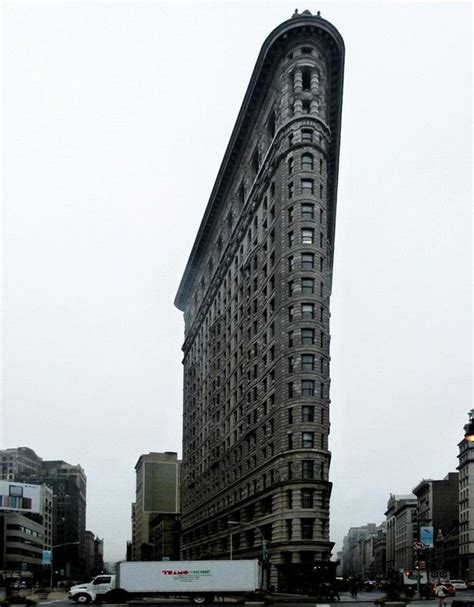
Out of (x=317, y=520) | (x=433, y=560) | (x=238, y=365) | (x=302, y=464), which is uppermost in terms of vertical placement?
(x=238, y=365)

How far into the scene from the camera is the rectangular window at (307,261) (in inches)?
3268

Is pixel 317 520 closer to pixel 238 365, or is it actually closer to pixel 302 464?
pixel 302 464

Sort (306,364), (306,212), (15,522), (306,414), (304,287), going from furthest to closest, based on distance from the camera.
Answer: (15,522) → (306,212) → (304,287) → (306,364) → (306,414)

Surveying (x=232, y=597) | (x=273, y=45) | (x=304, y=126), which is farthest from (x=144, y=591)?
(x=273, y=45)

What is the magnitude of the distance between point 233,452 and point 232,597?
31.5 meters

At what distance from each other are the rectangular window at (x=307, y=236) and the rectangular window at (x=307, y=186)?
4.25 metres

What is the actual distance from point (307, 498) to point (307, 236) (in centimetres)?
2663

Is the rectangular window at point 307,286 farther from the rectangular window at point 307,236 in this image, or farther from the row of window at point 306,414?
the row of window at point 306,414

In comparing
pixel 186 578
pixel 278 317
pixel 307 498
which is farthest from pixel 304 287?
pixel 186 578

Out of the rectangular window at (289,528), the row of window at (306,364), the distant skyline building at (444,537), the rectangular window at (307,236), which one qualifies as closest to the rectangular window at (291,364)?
the row of window at (306,364)

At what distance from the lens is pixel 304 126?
87.5m

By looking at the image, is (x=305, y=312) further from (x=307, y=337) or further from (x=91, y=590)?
(x=91, y=590)

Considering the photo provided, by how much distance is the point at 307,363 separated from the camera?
7975 cm

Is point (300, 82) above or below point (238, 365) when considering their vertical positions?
above
